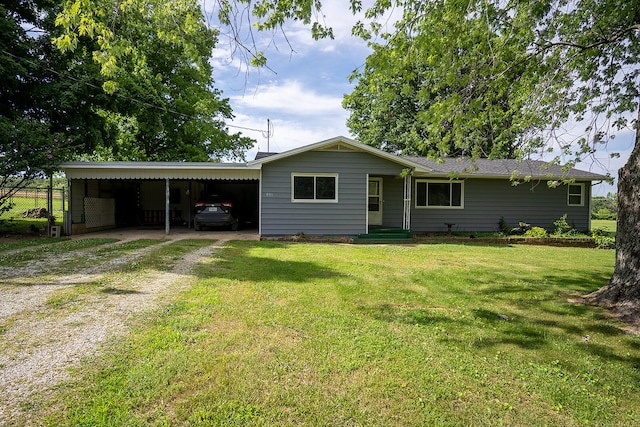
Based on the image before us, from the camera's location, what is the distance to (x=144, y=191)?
56.1ft

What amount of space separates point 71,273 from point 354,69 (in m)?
5.90

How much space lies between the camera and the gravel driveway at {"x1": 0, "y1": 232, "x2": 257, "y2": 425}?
8.29 feet

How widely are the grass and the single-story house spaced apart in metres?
5.60

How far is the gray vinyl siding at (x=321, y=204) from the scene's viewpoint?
11.8m

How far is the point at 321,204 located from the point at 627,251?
8.47m

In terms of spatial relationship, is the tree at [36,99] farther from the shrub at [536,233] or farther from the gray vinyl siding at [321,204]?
the shrub at [536,233]

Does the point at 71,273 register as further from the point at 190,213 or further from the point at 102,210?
the point at 190,213

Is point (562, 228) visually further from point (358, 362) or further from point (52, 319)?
point (52, 319)

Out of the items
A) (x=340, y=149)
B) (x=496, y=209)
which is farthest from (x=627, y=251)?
(x=496, y=209)

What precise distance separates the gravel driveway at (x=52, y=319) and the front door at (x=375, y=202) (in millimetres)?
8572

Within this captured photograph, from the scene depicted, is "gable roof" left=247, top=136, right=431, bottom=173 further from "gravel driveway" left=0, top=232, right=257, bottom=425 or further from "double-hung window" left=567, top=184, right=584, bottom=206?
"double-hung window" left=567, top=184, right=584, bottom=206

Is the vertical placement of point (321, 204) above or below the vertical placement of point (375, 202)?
below

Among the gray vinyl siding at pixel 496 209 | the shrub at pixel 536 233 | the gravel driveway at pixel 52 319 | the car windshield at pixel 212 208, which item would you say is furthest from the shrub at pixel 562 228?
the gravel driveway at pixel 52 319

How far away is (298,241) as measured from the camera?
11.5 meters
